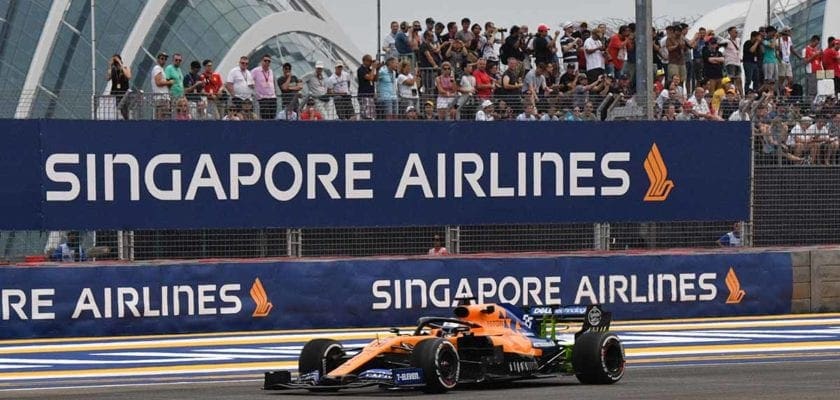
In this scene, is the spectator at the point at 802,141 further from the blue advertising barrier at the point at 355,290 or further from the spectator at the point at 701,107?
the blue advertising barrier at the point at 355,290

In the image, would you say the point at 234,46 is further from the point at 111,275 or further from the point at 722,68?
the point at 111,275

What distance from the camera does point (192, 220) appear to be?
21328mm

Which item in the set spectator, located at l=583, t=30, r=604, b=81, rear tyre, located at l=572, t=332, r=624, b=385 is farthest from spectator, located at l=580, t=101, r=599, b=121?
rear tyre, located at l=572, t=332, r=624, b=385

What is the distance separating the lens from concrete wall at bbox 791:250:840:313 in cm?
2361

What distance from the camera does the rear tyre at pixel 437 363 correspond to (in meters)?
13.3

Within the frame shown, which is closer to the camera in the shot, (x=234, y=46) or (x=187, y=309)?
(x=187, y=309)

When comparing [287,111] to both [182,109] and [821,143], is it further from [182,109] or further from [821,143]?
[821,143]

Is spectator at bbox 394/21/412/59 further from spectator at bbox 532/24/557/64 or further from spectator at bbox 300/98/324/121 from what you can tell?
spectator at bbox 300/98/324/121

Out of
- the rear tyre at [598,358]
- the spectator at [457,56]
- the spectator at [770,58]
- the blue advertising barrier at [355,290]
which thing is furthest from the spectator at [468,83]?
the rear tyre at [598,358]

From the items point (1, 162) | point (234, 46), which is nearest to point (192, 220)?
point (1, 162)

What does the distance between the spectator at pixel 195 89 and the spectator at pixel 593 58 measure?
21.1 feet

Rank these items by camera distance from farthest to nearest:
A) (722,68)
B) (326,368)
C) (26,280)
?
(722,68)
(26,280)
(326,368)

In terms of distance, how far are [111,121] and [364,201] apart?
353 cm

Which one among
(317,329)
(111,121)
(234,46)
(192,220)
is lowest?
(317,329)
